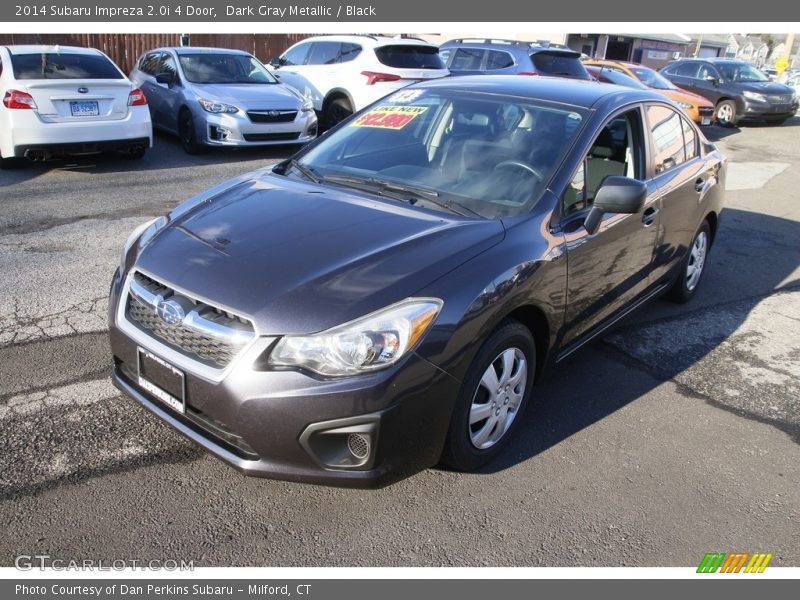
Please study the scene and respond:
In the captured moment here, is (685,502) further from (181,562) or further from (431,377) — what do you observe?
(181,562)

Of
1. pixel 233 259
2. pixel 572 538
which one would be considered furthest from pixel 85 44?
pixel 572 538

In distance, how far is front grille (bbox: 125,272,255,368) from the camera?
8.38ft

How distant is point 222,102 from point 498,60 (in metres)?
5.74

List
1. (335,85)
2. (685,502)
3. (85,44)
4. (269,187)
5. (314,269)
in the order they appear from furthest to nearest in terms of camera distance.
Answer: (85,44) < (335,85) < (269,187) < (685,502) < (314,269)

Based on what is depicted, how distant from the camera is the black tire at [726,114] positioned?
17.1m

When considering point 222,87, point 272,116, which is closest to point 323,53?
point 222,87

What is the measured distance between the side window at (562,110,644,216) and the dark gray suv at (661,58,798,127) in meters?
15.2

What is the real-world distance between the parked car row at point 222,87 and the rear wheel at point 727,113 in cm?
267

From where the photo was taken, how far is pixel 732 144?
14.9m

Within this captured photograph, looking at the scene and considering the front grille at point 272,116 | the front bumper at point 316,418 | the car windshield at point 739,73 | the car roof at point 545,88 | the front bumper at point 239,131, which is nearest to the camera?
the front bumper at point 316,418

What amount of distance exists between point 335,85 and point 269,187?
8.09m

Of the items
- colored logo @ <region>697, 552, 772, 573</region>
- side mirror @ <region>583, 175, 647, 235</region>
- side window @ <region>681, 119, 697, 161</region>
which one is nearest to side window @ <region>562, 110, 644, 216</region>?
side mirror @ <region>583, 175, 647, 235</region>

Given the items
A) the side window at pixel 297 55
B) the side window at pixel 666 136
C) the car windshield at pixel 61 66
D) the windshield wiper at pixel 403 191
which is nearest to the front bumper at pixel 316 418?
the windshield wiper at pixel 403 191

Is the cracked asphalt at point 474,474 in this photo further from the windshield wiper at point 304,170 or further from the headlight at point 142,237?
the windshield wiper at point 304,170
